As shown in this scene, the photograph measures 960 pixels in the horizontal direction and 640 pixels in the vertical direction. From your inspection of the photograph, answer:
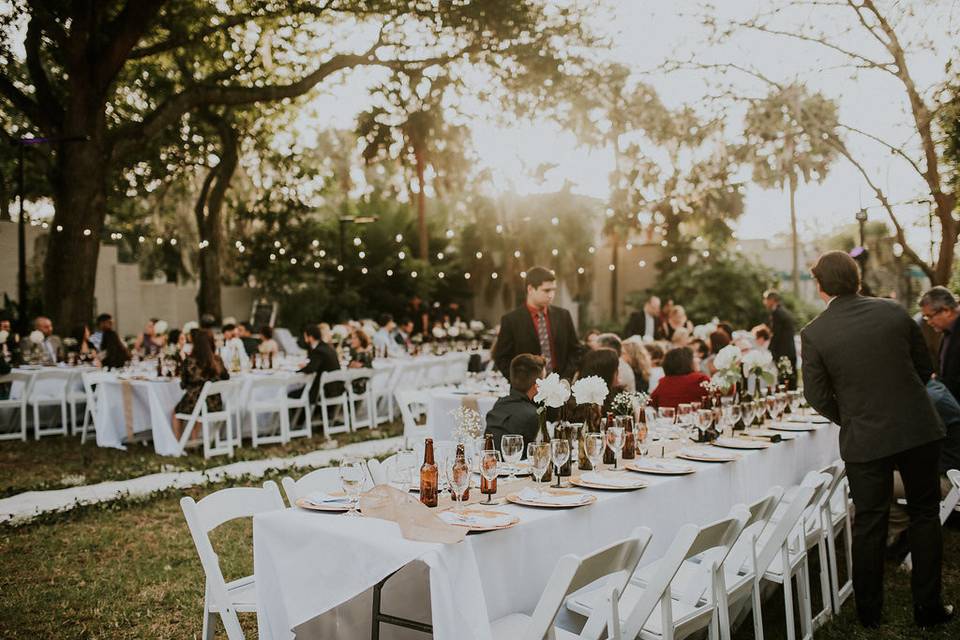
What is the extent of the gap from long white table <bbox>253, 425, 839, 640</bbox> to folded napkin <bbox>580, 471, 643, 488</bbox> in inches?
2.2

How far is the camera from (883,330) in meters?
3.83

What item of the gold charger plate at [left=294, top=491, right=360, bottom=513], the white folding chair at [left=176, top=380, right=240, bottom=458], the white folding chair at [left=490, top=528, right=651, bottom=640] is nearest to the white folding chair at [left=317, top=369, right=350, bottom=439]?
the white folding chair at [left=176, top=380, right=240, bottom=458]

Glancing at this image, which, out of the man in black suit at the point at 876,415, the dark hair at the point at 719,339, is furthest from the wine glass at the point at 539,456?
the dark hair at the point at 719,339

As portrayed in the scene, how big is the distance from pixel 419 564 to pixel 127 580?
2509 millimetres

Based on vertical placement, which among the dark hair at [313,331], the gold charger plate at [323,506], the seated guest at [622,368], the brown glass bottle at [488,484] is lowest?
the gold charger plate at [323,506]

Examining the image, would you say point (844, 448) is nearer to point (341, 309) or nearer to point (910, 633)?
point (910, 633)

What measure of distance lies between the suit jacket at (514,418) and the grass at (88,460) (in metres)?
4.54

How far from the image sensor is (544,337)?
21.3 ft

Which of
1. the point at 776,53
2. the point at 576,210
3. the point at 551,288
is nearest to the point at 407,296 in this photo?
the point at 576,210

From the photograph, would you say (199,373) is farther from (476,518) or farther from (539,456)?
(476,518)

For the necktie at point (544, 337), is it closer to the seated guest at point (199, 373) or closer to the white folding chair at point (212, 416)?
the white folding chair at point (212, 416)

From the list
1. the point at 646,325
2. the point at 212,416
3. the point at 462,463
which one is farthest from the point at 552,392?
the point at 646,325

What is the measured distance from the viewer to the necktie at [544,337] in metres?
6.45

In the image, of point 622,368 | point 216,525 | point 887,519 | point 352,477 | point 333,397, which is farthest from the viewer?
point 333,397
